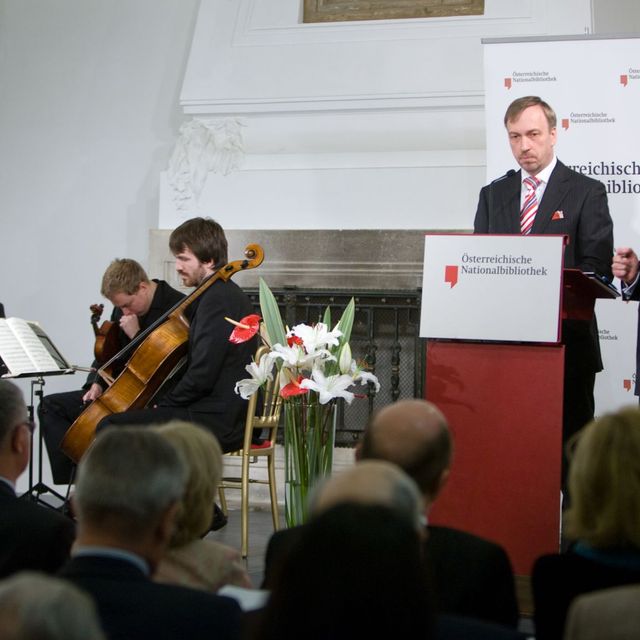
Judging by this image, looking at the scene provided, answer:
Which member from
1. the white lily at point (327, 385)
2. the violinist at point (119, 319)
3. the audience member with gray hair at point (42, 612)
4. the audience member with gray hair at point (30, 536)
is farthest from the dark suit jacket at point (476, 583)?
the violinist at point (119, 319)

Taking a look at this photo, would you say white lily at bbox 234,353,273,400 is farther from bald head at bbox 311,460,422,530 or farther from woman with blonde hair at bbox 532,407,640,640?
bald head at bbox 311,460,422,530

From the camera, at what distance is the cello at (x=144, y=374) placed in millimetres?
4633

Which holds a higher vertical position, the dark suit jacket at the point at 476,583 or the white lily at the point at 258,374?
the white lily at the point at 258,374

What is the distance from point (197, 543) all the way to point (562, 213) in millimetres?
2849

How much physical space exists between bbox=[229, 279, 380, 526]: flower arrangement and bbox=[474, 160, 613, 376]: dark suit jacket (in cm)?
83

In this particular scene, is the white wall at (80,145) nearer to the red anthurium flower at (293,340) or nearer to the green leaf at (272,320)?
the green leaf at (272,320)

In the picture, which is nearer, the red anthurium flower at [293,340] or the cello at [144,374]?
the red anthurium flower at [293,340]

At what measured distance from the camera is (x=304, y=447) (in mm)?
4168

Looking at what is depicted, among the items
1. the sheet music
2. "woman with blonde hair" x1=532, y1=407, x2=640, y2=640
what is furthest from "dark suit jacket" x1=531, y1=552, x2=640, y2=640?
the sheet music

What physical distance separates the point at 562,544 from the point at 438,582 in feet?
8.79

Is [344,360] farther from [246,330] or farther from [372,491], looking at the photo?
[372,491]

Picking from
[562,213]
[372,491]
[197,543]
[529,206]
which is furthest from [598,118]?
[372,491]

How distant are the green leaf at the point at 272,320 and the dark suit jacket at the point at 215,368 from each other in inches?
12.7

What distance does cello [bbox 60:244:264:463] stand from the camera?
463 cm
